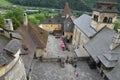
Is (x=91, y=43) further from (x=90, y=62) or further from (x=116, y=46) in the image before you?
(x=116, y=46)

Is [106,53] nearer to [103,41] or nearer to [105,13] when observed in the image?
[103,41]

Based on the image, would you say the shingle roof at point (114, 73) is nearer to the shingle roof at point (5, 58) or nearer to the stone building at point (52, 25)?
the shingle roof at point (5, 58)

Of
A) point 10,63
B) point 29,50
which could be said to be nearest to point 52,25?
point 29,50

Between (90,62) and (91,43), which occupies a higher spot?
(91,43)

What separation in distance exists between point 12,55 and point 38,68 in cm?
1375

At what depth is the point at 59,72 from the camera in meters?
24.9

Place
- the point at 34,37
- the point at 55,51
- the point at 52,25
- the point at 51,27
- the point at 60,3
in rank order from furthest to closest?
the point at 60,3
the point at 51,27
the point at 52,25
the point at 55,51
the point at 34,37

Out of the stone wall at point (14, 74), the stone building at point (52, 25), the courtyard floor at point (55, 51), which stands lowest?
the courtyard floor at point (55, 51)

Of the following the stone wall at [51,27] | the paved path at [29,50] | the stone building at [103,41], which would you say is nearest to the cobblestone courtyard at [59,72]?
the stone building at [103,41]

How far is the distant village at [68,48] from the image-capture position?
12.7 meters

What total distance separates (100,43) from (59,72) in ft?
30.0

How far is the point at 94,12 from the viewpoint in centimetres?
3488

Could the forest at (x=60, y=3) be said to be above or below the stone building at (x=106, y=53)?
above

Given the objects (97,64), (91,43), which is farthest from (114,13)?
(97,64)
